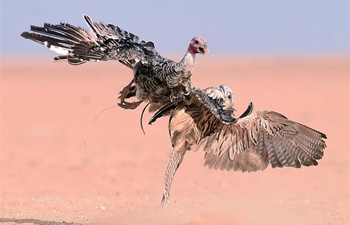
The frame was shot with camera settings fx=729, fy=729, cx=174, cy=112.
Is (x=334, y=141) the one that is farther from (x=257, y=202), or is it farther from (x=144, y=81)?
(x=144, y=81)

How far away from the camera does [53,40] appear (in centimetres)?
907

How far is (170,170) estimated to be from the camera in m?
8.47

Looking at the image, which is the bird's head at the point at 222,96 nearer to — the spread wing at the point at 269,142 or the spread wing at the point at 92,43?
the spread wing at the point at 269,142

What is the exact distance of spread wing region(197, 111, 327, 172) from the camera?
895 cm

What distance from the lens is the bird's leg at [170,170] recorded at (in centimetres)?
832

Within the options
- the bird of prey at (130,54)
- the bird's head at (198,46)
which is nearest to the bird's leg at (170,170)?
the bird of prey at (130,54)

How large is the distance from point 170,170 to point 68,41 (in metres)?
2.11

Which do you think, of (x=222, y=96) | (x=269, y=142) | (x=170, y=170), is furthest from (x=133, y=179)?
(x=222, y=96)

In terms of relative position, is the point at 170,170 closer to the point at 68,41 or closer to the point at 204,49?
the point at 204,49

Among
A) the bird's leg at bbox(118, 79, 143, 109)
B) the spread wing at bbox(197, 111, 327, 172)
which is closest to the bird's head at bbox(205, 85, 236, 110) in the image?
the spread wing at bbox(197, 111, 327, 172)

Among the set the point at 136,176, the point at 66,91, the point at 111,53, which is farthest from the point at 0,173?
the point at 66,91

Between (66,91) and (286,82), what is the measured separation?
1428 centimetres

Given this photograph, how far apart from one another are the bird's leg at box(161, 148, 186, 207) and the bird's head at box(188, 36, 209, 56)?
1.29 meters

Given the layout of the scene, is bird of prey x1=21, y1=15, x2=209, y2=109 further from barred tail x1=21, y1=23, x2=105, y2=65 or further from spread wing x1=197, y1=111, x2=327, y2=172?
spread wing x1=197, y1=111, x2=327, y2=172
